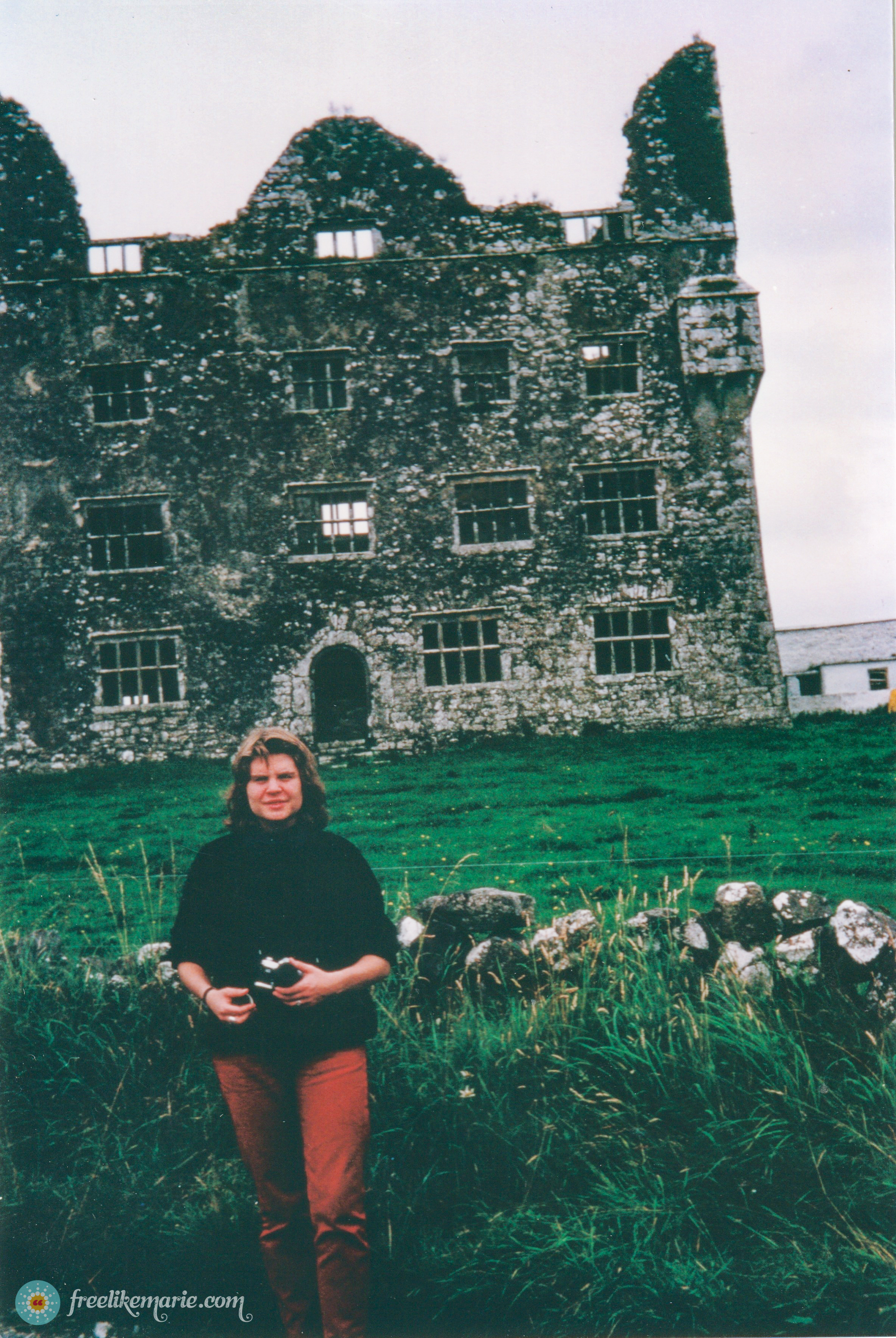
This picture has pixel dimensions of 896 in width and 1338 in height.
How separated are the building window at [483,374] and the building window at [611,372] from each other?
44 centimetres

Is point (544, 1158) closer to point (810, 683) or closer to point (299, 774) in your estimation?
point (299, 774)

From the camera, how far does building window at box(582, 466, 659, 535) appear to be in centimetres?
411

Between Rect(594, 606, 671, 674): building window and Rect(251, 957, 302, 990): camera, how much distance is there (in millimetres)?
2178

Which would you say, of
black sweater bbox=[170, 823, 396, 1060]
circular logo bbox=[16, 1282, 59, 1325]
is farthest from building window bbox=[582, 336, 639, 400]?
circular logo bbox=[16, 1282, 59, 1325]

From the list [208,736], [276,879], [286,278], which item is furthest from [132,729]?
[286,278]

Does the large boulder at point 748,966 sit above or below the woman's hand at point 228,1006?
below

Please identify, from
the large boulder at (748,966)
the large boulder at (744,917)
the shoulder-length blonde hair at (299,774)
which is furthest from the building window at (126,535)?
Result: the large boulder at (748,966)

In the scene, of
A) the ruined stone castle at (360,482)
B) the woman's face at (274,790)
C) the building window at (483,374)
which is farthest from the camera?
Result: the building window at (483,374)

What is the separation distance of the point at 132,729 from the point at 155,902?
2.90 feet

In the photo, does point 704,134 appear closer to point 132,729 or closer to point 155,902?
point 132,729

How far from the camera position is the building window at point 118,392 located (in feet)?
13.3

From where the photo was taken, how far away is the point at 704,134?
3.83 m

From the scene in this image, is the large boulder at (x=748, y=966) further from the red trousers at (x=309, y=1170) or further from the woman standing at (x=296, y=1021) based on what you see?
the red trousers at (x=309, y=1170)

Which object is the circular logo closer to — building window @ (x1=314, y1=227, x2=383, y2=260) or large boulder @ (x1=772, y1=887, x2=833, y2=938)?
→ large boulder @ (x1=772, y1=887, x2=833, y2=938)
